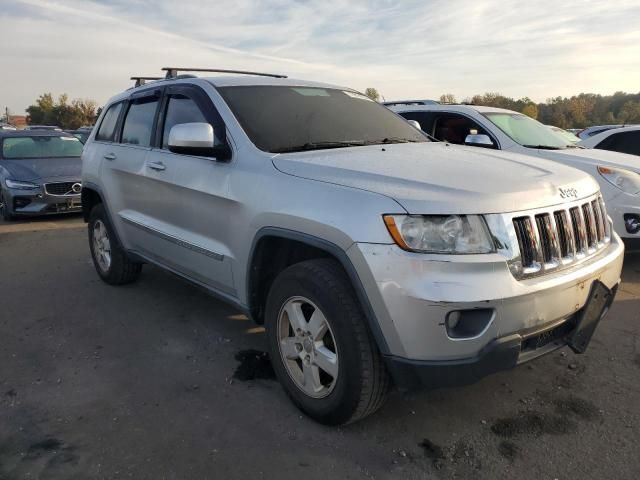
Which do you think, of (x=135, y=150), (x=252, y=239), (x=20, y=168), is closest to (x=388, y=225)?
(x=252, y=239)

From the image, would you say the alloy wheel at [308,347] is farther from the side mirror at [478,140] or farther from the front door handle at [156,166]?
the side mirror at [478,140]

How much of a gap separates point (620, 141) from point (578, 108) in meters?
53.3

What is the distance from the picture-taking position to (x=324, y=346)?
2.76 meters

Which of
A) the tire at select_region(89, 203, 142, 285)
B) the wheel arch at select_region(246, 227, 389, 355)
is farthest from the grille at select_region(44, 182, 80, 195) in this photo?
the wheel arch at select_region(246, 227, 389, 355)

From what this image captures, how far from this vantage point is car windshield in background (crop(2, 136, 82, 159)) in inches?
400

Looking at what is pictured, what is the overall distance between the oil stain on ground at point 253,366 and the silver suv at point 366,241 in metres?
0.37

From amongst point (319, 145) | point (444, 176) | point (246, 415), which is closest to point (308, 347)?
point (246, 415)

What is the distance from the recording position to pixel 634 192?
5422mm

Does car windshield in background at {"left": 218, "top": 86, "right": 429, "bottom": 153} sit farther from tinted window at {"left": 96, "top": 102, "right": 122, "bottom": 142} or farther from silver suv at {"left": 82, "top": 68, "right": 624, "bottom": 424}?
tinted window at {"left": 96, "top": 102, "right": 122, "bottom": 142}

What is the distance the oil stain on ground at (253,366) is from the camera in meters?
3.45

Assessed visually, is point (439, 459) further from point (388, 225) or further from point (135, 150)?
point (135, 150)

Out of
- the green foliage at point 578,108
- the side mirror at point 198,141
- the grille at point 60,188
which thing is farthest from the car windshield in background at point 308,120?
the green foliage at point 578,108

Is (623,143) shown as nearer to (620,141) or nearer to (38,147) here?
(620,141)

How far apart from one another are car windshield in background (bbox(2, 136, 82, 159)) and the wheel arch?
28.5 ft
